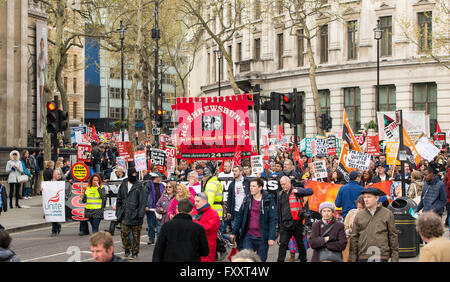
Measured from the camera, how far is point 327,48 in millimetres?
54094

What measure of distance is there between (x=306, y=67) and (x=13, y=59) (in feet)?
86.0

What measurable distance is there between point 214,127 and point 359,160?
375cm

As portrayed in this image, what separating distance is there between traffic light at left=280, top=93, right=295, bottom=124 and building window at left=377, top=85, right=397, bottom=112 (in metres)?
31.4

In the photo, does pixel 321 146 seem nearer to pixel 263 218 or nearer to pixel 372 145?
pixel 372 145

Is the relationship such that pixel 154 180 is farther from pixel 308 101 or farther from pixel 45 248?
pixel 308 101

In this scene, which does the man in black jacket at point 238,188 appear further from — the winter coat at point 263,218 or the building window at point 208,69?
the building window at point 208,69

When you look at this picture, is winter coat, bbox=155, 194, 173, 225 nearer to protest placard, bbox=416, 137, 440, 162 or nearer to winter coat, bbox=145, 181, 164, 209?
winter coat, bbox=145, 181, 164, 209

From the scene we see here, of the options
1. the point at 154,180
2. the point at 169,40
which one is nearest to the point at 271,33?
the point at 169,40

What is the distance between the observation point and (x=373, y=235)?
927 cm

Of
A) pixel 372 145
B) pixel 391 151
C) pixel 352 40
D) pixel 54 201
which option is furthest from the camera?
pixel 352 40

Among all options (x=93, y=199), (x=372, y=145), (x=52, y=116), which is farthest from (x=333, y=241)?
(x=372, y=145)

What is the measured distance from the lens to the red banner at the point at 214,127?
1872 centimetres

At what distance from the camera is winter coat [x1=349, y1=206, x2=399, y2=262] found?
363 inches
